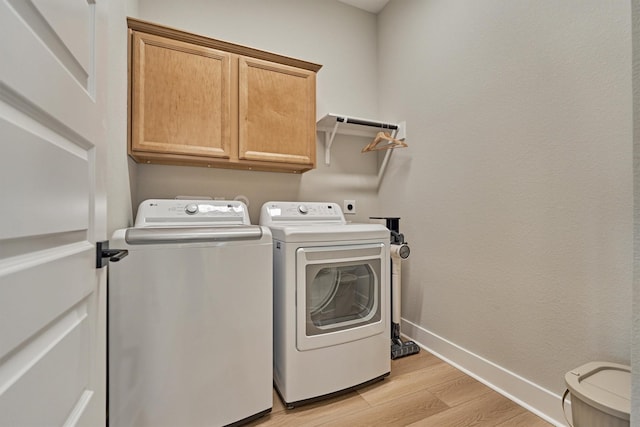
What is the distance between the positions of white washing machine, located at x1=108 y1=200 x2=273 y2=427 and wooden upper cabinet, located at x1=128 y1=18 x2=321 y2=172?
66 centimetres

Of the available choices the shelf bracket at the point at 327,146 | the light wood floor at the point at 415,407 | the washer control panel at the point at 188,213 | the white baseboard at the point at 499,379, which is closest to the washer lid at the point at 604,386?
the white baseboard at the point at 499,379

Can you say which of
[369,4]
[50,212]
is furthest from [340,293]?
[369,4]

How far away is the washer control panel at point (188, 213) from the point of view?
5.26 ft

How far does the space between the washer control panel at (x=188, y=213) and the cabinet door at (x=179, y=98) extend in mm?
312

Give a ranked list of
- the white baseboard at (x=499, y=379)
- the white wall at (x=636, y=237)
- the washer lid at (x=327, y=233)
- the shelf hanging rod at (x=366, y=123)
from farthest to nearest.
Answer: the shelf hanging rod at (x=366, y=123) < the washer lid at (x=327, y=233) < the white baseboard at (x=499, y=379) < the white wall at (x=636, y=237)

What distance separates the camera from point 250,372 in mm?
1341

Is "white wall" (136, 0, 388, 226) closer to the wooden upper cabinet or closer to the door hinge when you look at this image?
the wooden upper cabinet

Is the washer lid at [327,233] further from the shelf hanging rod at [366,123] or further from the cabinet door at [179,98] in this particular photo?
the shelf hanging rod at [366,123]

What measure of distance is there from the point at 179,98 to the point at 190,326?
1313 mm

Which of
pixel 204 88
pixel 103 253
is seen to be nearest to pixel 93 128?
pixel 103 253

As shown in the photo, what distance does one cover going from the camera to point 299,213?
209 cm

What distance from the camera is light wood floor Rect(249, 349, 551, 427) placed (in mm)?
1361

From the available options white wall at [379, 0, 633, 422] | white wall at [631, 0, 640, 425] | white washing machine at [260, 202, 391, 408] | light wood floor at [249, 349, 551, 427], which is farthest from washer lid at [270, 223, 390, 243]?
white wall at [631, 0, 640, 425]

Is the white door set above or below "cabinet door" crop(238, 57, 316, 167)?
below
